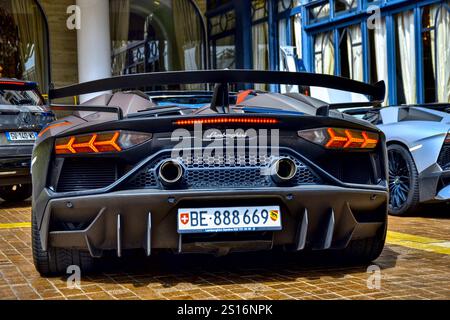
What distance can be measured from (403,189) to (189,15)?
615 inches

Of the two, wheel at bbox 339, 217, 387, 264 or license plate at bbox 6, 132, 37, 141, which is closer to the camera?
wheel at bbox 339, 217, 387, 264

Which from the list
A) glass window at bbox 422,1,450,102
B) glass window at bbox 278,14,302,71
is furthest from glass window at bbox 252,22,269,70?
glass window at bbox 422,1,450,102

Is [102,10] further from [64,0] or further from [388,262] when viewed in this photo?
[388,262]

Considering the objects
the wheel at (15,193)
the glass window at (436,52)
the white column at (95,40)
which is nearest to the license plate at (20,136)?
the wheel at (15,193)

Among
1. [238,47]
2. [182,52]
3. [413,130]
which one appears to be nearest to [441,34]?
[413,130]

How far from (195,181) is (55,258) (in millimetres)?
1010

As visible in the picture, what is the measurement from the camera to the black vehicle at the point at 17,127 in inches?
313

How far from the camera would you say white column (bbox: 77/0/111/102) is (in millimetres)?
17359

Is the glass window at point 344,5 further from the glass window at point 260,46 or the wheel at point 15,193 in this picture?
the wheel at point 15,193

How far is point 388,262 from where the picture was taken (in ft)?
14.8

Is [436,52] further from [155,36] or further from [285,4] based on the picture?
[155,36]

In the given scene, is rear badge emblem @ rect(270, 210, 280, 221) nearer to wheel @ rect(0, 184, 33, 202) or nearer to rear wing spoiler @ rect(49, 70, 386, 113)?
rear wing spoiler @ rect(49, 70, 386, 113)

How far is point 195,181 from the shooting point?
3688mm

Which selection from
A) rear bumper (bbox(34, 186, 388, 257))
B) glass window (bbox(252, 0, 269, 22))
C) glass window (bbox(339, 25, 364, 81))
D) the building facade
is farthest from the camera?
glass window (bbox(252, 0, 269, 22))
